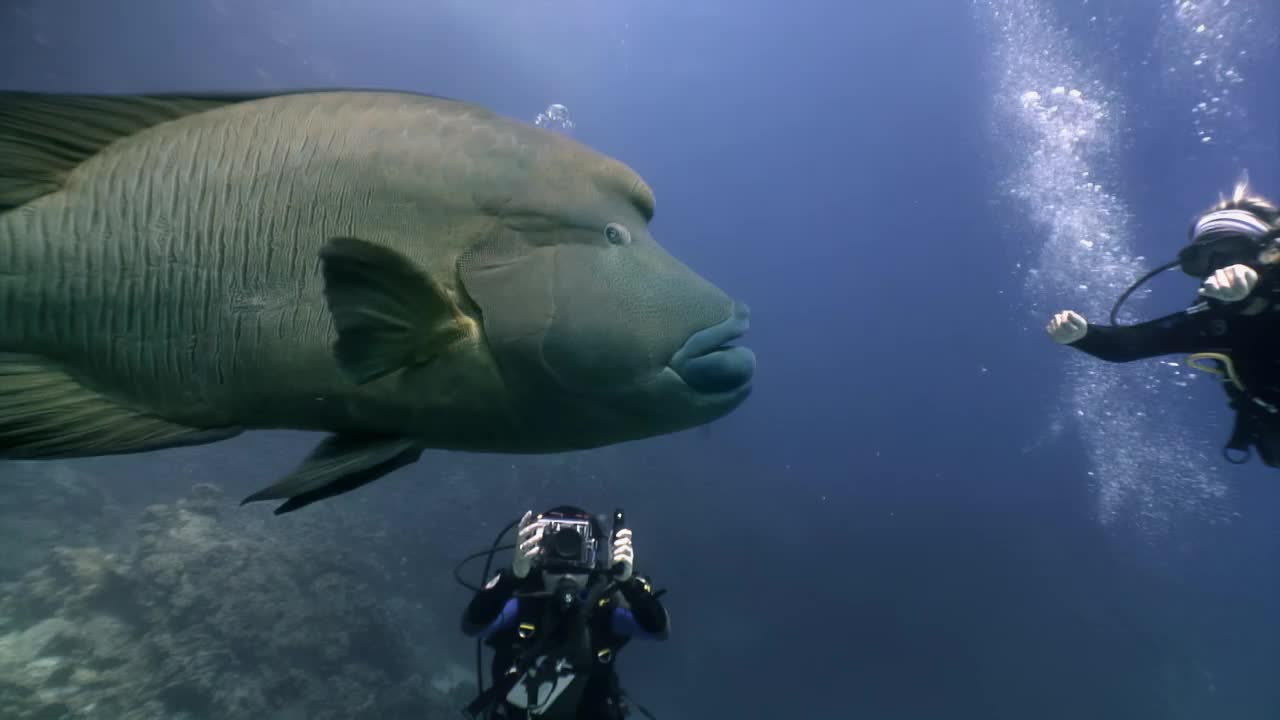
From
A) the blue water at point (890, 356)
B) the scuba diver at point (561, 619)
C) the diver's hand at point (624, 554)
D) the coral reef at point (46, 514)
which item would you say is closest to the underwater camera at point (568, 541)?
the scuba diver at point (561, 619)

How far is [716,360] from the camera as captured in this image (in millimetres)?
1302

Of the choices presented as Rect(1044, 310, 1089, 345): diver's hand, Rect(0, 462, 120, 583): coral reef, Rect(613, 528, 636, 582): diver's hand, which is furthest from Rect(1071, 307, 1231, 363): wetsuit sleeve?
Rect(0, 462, 120, 583): coral reef

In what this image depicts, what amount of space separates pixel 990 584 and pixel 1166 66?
952 inches

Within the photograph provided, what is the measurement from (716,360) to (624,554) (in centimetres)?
404

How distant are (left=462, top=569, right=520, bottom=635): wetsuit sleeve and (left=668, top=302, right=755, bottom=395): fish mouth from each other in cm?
436

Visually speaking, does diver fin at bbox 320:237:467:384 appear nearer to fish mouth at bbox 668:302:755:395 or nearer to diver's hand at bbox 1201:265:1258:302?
fish mouth at bbox 668:302:755:395

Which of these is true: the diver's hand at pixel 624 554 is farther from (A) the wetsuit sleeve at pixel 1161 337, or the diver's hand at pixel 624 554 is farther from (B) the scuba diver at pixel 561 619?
(A) the wetsuit sleeve at pixel 1161 337

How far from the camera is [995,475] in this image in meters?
40.3

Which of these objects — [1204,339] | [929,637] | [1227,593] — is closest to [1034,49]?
[929,637]

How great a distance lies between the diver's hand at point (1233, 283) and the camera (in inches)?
142

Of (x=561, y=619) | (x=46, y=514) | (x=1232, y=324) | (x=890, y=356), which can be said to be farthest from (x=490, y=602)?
(x=890, y=356)

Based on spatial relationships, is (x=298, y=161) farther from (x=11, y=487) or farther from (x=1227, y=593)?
(x=1227, y=593)

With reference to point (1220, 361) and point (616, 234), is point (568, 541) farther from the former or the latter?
point (1220, 361)

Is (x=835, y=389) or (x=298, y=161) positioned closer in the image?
(x=298, y=161)
